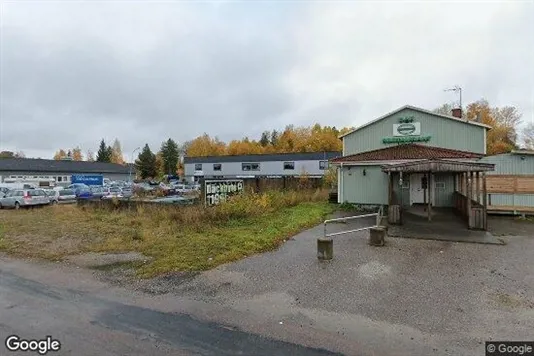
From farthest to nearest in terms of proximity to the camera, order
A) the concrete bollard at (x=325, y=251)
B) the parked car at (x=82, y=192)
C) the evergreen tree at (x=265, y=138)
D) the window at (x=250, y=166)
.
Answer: the evergreen tree at (x=265, y=138), the window at (x=250, y=166), the parked car at (x=82, y=192), the concrete bollard at (x=325, y=251)

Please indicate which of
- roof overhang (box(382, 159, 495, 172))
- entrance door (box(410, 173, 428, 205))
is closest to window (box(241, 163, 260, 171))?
entrance door (box(410, 173, 428, 205))

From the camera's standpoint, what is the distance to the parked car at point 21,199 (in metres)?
25.0

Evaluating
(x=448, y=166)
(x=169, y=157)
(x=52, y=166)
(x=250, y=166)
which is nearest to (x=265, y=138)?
(x=169, y=157)

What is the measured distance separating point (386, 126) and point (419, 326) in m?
18.4

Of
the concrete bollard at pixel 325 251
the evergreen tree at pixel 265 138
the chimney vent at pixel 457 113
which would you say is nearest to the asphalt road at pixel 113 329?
the concrete bollard at pixel 325 251

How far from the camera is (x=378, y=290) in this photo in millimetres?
6711

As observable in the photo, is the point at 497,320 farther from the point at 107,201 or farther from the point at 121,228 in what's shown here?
the point at 107,201

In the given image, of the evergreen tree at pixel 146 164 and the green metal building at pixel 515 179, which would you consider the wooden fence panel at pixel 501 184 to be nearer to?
the green metal building at pixel 515 179

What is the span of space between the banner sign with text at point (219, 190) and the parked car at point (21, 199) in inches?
647

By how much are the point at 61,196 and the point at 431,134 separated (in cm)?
3046

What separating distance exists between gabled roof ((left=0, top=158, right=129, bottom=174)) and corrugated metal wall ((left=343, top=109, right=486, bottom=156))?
56270 millimetres

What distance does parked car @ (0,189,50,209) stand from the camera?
984 inches

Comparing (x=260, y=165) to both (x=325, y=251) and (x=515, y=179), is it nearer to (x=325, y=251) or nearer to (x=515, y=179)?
(x=515, y=179)

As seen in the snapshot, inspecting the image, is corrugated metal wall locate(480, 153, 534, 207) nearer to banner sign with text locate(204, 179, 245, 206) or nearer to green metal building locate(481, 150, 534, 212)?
green metal building locate(481, 150, 534, 212)
